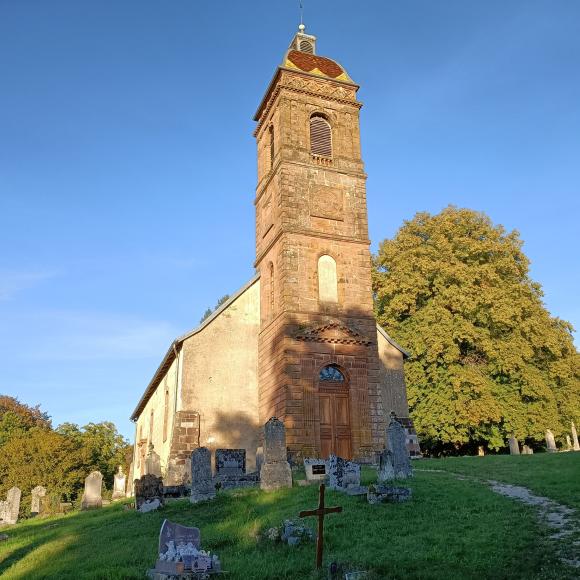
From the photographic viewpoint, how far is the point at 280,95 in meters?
26.8

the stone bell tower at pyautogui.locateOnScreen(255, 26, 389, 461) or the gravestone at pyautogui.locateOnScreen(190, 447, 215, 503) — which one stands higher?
the stone bell tower at pyautogui.locateOnScreen(255, 26, 389, 461)

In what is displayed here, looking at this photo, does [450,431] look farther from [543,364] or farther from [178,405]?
[178,405]

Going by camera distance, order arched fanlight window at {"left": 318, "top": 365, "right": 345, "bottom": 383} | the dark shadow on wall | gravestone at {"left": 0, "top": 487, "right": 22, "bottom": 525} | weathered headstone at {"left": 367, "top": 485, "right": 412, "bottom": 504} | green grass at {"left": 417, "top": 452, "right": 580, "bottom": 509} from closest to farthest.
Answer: weathered headstone at {"left": 367, "top": 485, "right": 412, "bottom": 504} < green grass at {"left": 417, "top": 452, "right": 580, "bottom": 509} < arched fanlight window at {"left": 318, "top": 365, "right": 345, "bottom": 383} < the dark shadow on wall < gravestone at {"left": 0, "top": 487, "right": 22, "bottom": 525}

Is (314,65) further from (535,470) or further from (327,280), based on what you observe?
(535,470)

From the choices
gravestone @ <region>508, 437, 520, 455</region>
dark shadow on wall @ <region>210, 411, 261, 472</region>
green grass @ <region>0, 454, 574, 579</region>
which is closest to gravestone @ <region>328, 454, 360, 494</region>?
green grass @ <region>0, 454, 574, 579</region>

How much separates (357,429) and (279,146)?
1256 cm

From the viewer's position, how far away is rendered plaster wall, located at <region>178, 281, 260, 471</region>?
23.4 meters

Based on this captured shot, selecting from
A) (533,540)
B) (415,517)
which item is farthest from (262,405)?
A: (533,540)

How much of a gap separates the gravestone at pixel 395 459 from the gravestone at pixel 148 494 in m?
6.12

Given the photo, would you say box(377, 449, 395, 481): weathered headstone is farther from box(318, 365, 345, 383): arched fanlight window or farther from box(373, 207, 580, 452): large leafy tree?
box(373, 207, 580, 452): large leafy tree

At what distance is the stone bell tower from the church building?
0.16 feet

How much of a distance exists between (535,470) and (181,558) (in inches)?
461

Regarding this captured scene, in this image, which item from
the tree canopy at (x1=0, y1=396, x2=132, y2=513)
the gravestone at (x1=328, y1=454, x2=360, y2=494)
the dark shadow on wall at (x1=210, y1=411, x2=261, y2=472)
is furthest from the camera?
the tree canopy at (x1=0, y1=396, x2=132, y2=513)

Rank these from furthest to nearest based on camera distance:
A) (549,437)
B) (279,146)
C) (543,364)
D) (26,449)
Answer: (26,449), (543,364), (549,437), (279,146)
